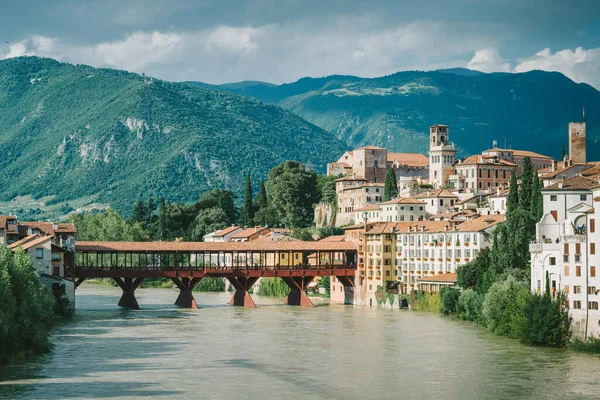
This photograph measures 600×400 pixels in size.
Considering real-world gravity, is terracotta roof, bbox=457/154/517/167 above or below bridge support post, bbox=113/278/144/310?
above

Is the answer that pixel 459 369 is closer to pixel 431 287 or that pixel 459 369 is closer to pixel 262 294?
pixel 431 287

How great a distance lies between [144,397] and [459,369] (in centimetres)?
1583

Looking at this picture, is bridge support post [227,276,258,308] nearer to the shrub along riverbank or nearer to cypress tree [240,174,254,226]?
the shrub along riverbank

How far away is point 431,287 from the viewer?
285 feet

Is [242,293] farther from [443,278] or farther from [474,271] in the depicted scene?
[474,271]

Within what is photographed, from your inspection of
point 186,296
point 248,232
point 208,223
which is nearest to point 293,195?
point 208,223

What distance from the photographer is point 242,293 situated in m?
92.6

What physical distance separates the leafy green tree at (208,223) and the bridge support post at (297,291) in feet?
156

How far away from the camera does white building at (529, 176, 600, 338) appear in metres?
55.6

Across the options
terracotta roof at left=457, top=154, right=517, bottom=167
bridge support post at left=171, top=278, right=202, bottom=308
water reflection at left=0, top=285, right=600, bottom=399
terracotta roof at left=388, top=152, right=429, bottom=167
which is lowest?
water reflection at left=0, top=285, right=600, bottom=399

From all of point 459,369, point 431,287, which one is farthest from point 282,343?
point 431,287

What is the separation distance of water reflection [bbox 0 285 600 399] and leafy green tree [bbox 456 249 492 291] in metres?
4.25

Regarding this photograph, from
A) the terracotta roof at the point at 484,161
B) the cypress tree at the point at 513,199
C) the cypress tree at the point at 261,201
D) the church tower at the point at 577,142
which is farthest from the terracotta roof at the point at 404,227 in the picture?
the cypress tree at the point at 261,201

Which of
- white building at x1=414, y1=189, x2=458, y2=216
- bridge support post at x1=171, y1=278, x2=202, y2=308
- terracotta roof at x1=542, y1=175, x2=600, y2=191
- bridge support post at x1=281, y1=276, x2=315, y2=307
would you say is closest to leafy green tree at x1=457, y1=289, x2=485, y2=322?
terracotta roof at x1=542, y1=175, x2=600, y2=191
